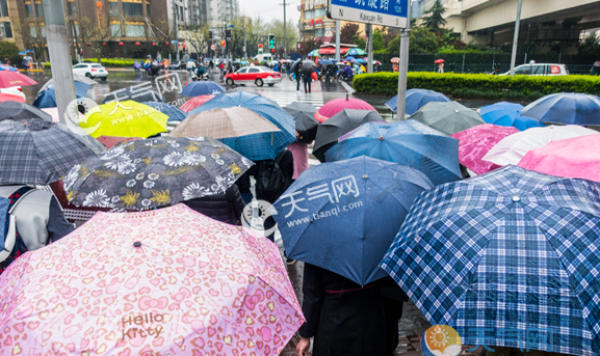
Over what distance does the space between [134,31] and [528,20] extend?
56292mm

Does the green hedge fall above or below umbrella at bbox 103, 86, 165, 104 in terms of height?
below

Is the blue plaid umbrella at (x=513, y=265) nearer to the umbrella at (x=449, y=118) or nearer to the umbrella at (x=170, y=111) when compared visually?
the umbrella at (x=449, y=118)

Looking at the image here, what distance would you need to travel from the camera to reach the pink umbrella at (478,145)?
4.86m

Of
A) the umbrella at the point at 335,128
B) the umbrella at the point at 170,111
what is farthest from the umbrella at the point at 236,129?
the umbrella at the point at 170,111

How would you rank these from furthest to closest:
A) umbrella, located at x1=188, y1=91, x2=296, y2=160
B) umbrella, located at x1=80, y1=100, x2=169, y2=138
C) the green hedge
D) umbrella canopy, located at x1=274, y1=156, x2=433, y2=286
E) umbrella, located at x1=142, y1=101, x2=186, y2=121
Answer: the green hedge < umbrella, located at x1=142, y1=101, x2=186, y2=121 < umbrella, located at x1=80, y1=100, x2=169, y2=138 < umbrella, located at x1=188, y1=91, x2=296, y2=160 < umbrella canopy, located at x1=274, y1=156, x2=433, y2=286

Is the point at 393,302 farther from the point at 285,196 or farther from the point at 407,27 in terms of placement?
the point at 407,27

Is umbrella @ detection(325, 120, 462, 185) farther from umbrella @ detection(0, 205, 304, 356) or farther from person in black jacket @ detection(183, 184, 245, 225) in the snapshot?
umbrella @ detection(0, 205, 304, 356)

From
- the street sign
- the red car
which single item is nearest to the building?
the red car

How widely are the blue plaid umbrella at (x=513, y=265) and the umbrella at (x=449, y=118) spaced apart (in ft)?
13.1

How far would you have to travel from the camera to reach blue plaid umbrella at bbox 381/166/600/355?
184cm

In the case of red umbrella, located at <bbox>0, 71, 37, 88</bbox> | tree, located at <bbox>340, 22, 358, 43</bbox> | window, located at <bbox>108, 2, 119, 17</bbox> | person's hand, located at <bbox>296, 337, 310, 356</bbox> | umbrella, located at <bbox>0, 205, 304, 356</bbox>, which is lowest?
person's hand, located at <bbox>296, 337, 310, 356</bbox>

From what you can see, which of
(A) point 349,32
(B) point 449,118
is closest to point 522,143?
(B) point 449,118

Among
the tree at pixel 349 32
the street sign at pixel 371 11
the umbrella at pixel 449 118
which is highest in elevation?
the tree at pixel 349 32

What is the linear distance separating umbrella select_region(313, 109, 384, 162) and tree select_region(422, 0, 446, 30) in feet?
142
